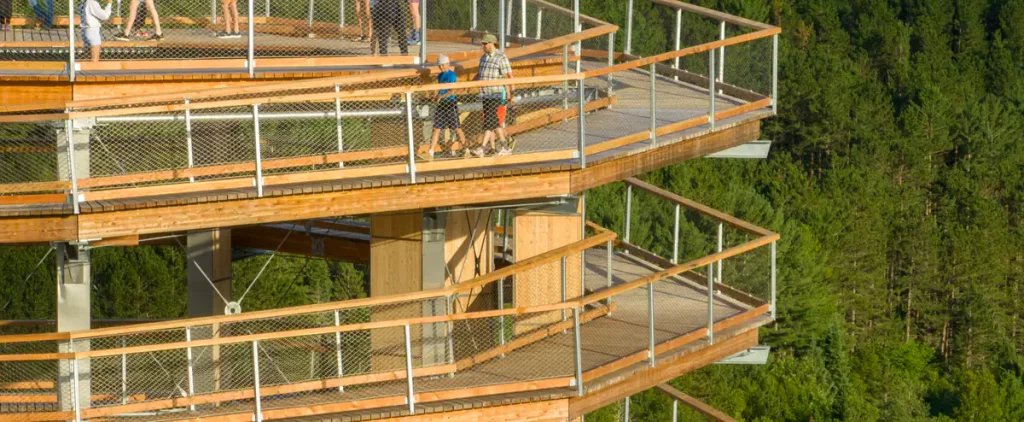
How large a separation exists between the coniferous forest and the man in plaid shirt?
45.2 meters

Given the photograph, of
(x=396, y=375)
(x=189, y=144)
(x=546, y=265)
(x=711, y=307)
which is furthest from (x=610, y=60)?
(x=189, y=144)

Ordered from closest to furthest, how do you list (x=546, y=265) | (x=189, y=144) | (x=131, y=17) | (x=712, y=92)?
(x=189, y=144)
(x=131, y=17)
(x=546, y=265)
(x=712, y=92)

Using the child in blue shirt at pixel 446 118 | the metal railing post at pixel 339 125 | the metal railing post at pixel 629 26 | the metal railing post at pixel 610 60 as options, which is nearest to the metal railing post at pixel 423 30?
the child in blue shirt at pixel 446 118

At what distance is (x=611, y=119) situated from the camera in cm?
2388

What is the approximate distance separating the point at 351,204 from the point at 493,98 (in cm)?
200

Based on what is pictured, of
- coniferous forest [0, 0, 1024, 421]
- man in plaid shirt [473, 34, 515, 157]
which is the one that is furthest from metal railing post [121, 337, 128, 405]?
coniferous forest [0, 0, 1024, 421]

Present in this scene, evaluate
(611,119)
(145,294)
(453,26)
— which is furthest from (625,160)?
(145,294)

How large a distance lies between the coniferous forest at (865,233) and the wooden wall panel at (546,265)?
42.5m

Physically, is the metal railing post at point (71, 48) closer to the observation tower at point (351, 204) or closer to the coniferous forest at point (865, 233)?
the observation tower at point (351, 204)

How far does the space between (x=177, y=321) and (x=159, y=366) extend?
36.5 inches

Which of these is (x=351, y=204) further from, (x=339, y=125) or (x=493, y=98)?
(x=493, y=98)

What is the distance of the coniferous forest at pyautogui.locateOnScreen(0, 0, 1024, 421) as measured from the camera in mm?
75312

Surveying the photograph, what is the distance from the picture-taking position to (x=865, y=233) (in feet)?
380

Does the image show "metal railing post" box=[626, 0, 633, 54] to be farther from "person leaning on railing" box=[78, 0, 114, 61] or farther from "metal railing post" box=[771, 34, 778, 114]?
"person leaning on railing" box=[78, 0, 114, 61]
